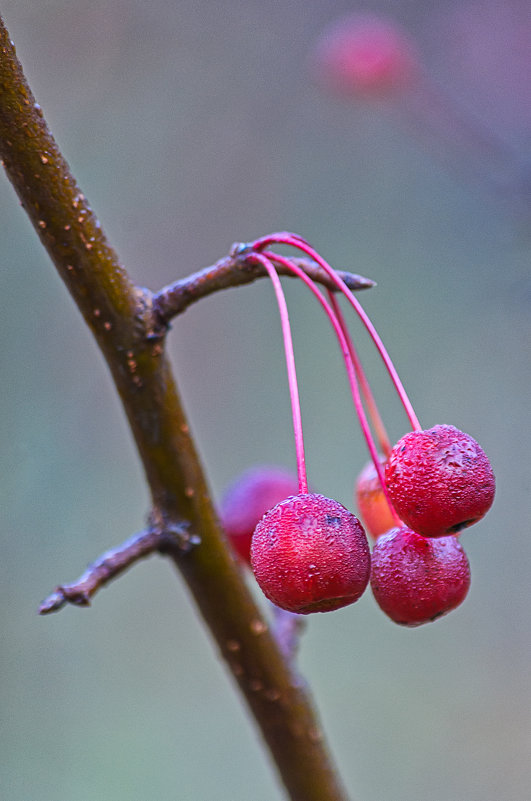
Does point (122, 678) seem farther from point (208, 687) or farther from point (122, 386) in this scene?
point (122, 386)

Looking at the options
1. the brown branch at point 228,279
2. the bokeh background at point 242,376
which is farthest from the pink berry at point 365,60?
the brown branch at point 228,279

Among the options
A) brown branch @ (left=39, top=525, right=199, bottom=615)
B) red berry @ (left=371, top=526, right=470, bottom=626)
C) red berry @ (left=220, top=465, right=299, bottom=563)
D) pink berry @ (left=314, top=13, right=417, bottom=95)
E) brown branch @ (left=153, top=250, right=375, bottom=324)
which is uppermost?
pink berry @ (left=314, top=13, right=417, bottom=95)

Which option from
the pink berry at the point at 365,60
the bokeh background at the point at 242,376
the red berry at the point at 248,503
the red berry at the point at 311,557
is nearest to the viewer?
the red berry at the point at 311,557

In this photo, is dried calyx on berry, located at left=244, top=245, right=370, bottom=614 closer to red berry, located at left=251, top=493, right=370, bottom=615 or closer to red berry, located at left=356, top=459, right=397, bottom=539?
red berry, located at left=251, top=493, right=370, bottom=615

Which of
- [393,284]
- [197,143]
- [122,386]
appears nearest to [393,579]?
[122,386]

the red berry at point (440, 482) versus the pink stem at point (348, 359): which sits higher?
the pink stem at point (348, 359)

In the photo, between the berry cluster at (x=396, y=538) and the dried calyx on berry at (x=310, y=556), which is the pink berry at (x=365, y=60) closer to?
the berry cluster at (x=396, y=538)

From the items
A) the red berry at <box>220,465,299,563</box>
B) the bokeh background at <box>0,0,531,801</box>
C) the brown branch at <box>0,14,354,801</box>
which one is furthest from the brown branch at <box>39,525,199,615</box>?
the bokeh background at <box>0,0,531,801</box>

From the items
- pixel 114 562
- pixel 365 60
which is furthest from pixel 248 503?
pixel 365 60
